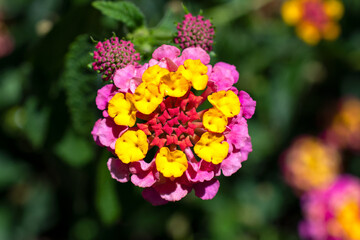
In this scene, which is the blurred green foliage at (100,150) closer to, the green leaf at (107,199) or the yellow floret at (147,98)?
the green leaf at (107,199)

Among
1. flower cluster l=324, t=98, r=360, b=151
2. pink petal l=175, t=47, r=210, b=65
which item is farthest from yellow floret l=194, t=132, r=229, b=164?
flower cluster l=324, t=98, r=360, b=151

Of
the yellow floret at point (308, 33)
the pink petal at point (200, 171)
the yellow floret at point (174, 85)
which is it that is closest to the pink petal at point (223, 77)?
the yellow floret at point (174, 85)

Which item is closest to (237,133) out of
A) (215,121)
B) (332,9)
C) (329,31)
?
(215,121)

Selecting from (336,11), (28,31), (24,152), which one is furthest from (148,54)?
(336,11)

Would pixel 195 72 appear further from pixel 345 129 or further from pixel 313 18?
pixel 345 129

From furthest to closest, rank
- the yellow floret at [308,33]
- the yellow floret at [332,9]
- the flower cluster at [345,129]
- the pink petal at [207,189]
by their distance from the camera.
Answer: the flower cluster at [345,129] < the yellow floret at [332,9] < the yellow floret at [308,33] < the pink petal at [207,189]

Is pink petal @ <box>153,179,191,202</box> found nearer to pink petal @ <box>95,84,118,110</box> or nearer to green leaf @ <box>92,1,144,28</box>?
pink petal @ <box>95,84,118,110</box>

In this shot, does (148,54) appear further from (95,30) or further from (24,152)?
(24,152)
